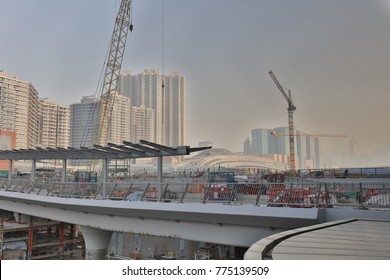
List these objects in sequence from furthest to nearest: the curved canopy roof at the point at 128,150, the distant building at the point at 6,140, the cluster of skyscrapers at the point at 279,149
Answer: the distant building at the point at 6,140 < the cluster of skyscrapers at the point at 279,149 < the curved canopy roof at the point at 128,150

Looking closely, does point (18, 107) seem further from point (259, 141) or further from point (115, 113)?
point (259, 141)

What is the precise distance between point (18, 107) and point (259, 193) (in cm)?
6517

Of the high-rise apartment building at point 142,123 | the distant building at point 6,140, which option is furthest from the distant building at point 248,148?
the distant building at point 6,140

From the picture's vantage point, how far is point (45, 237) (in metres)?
20.0

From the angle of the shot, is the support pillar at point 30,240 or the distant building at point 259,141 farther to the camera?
the distant building at point 259,141

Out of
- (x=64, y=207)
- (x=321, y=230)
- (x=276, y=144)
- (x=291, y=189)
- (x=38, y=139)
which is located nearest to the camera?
(x=321, y=230)

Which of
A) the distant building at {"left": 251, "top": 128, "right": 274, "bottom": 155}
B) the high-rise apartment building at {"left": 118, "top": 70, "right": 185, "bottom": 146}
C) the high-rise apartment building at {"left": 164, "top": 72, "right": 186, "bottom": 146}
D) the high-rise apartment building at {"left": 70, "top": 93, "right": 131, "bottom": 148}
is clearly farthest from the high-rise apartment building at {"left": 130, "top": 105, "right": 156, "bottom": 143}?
the distant building at {"left": 251, "top": 128, "right": 274, "bottom": 155}

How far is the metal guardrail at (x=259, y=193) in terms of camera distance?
842 centimetres

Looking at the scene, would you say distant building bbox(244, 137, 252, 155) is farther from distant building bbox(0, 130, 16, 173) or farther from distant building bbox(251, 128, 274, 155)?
distant building bbox(0, 130, 16, 173)

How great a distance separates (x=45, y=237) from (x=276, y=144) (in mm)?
35503

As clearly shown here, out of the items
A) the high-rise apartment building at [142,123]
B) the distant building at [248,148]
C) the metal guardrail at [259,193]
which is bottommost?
the metal guardrail at [259,193]

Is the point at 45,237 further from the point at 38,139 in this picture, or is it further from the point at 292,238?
Result: the point at 38,139

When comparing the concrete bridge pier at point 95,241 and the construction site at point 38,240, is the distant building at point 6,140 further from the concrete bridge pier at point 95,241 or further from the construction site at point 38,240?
the concrete bridge pier at point 95,241
